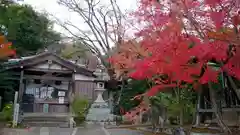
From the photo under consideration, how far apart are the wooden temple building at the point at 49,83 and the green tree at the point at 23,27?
22.0 feet

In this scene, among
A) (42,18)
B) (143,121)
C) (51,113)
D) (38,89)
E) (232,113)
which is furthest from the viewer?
(42,18)

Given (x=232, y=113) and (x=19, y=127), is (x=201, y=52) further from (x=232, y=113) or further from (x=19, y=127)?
(x=19, y=127)

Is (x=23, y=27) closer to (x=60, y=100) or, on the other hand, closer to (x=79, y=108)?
(x=60, y=100)

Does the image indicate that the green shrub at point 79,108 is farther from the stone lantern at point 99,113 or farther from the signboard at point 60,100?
the signboard at point 60,100

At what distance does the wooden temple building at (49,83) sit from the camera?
21266 millimetres

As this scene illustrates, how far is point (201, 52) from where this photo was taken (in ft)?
28.5

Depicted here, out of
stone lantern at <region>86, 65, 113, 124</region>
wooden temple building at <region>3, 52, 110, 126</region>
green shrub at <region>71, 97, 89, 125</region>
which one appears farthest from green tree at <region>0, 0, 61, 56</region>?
stone lantern at <region>86, 65, 113, 124</region>

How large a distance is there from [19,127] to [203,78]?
36.2 ft

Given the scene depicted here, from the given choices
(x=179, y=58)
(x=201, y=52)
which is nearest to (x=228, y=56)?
(x=201, y=52)

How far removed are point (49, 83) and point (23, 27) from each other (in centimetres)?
896

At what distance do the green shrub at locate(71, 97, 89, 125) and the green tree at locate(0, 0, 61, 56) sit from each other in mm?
12330

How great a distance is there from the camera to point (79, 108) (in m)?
19.1

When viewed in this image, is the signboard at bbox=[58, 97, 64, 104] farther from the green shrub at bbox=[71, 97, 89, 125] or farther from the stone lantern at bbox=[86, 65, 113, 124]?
the stone lantern at bbox=[86, 65, 113, 124]

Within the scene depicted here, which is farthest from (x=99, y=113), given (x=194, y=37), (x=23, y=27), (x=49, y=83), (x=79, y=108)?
(x=23, y=27)
